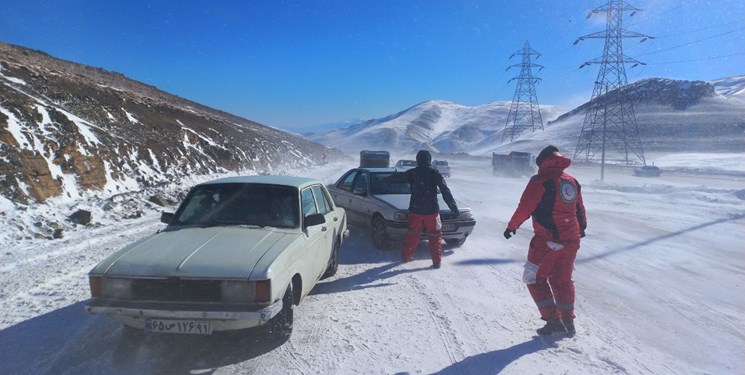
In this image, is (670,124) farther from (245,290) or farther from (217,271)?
(217,271)

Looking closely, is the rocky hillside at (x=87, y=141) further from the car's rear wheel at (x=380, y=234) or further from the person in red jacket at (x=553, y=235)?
the person in red jacket at (x=553, y=235)

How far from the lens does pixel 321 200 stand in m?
6.21

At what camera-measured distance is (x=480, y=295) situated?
5762 millimetres

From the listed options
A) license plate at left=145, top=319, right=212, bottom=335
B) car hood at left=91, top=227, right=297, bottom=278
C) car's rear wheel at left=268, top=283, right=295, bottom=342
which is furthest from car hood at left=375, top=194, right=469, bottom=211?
license plate at left=145, top=319, right=212, bottom=335

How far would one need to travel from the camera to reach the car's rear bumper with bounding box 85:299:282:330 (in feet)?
11.7

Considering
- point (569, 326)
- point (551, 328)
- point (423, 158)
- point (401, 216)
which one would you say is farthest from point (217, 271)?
point (401, 216)

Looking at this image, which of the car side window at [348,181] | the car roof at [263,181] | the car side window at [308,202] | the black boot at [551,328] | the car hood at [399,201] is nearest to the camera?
the black boot at [551,328]

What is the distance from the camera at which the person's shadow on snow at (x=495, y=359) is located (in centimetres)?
375

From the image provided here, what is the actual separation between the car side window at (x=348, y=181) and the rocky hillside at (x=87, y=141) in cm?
646

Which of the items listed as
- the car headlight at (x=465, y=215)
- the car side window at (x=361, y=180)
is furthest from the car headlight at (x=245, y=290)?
the car side window at (x=361, y=180)

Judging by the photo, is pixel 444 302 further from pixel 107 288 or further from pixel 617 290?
pixel 107 288

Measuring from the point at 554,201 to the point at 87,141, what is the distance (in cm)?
1379

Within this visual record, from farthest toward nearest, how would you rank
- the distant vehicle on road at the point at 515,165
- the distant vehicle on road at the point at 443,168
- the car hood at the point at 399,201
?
the distant vehicle on road at the point at 515,165
the distant vehicle on road at the point at 443,168
the car hood at the point at 399,201

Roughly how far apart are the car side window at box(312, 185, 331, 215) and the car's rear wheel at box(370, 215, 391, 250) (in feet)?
6.16
